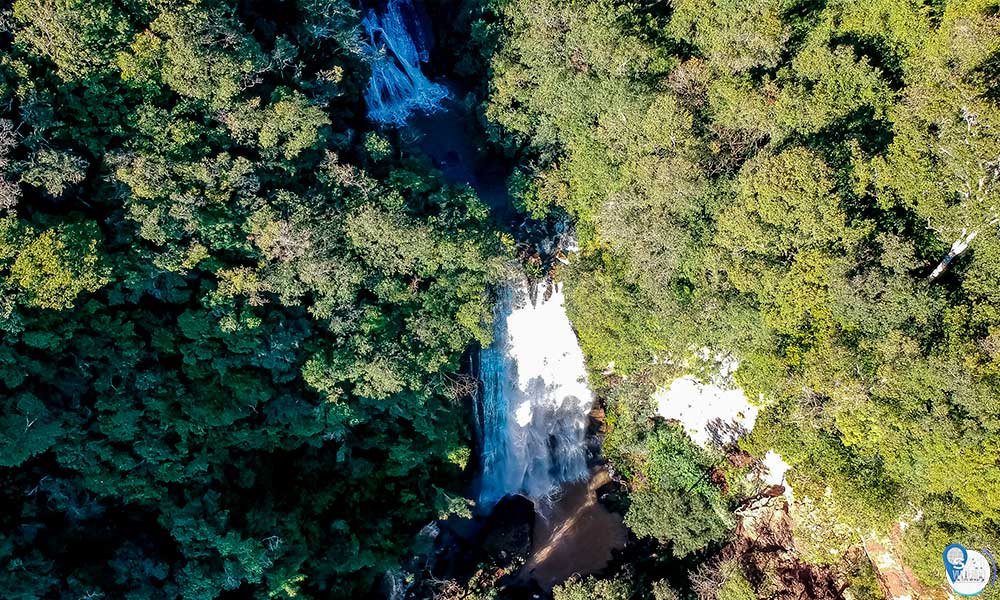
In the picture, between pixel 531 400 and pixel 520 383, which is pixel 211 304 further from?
pixel 531 400

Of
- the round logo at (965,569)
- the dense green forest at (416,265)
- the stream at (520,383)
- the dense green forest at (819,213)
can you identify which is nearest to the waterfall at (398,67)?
the stream at (520,383)

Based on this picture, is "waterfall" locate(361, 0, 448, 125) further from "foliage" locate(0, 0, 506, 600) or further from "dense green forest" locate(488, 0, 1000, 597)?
"dense green forest" locate(488, 0, 1000, 597)

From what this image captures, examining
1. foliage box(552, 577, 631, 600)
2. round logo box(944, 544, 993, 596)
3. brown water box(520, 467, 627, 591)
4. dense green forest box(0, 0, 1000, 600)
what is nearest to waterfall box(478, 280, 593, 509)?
brown water box(520, 467, 627, 591)

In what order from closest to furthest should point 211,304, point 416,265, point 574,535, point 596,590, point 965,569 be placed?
point 965,569 < point 211,304 < point 416,265 < point 596,590 < point 574,535

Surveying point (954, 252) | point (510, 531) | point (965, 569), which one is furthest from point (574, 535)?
point (954, 252)

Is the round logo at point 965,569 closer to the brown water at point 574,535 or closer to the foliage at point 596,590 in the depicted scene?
the foliage at point 596,590

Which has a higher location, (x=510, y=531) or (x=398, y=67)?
(x=398, y=67)

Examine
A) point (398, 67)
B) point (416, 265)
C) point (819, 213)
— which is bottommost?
point (819, 213)

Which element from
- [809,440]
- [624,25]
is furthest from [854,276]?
[624,25]
